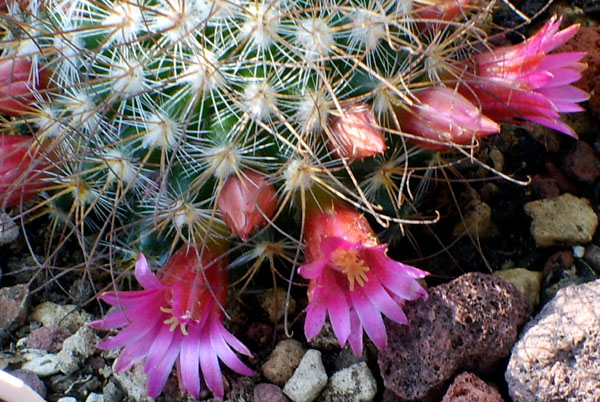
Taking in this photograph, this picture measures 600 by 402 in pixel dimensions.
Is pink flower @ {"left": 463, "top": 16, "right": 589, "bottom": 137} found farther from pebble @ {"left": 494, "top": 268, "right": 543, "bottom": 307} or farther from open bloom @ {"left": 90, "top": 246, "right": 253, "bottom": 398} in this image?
open bloom @ {"left": 90, "top": 246, "right": 253, "bottom": 398}

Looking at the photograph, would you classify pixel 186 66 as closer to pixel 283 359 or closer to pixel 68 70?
pixel 68 70

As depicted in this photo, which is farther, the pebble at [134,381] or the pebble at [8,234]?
the pebble at [8,234]

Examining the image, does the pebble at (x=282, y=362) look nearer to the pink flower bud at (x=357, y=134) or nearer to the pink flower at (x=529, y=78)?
the pink flower bud at (x=357, y=134)

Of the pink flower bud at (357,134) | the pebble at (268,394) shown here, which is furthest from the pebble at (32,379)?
the pink flower bud at (357,134)

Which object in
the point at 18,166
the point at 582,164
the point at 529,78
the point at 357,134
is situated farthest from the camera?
the point at 582,164

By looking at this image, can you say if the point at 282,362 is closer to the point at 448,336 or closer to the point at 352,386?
the point at 352,386

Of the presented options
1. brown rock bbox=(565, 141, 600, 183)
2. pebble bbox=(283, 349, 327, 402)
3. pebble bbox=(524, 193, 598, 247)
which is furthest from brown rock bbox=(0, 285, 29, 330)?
brown rock bbox=(565, 141, 600, 183)

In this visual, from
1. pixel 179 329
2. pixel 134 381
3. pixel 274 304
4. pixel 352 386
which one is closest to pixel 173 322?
pixel 179 329
